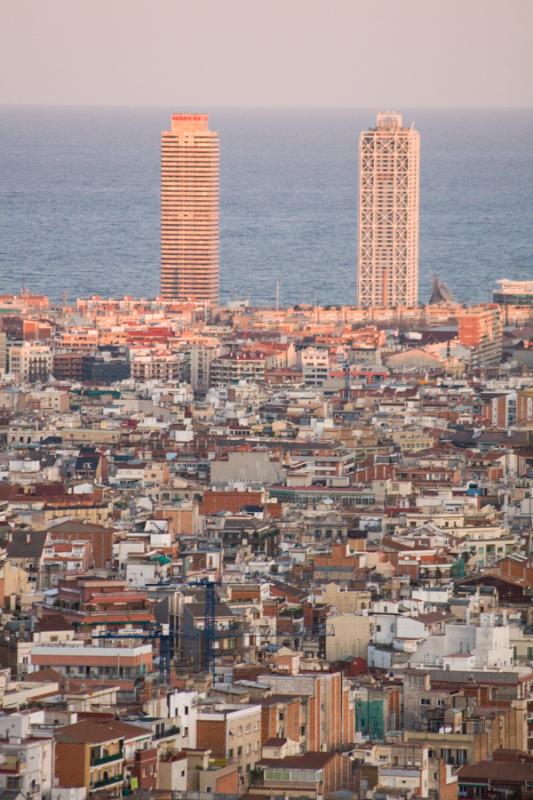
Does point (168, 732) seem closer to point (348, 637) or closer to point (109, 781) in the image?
point (109, 781)

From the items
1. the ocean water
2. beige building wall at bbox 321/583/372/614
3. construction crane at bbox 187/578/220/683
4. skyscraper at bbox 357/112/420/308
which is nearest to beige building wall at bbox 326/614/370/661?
construction crane at bbox 187/578/220/683

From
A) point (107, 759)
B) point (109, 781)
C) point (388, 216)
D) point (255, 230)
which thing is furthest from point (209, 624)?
point (255, 230)

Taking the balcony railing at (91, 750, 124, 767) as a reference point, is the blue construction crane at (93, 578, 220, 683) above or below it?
above

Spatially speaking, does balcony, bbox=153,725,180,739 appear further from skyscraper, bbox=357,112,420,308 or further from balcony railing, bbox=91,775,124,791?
skyscraper, bbox=357,112,420,308

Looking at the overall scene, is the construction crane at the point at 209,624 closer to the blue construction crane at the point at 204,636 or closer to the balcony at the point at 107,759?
the blue construction crane at the point at 204,636

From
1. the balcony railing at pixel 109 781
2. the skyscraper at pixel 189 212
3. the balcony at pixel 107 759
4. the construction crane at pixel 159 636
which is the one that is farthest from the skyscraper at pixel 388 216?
the balcony railing at pixel 109 781

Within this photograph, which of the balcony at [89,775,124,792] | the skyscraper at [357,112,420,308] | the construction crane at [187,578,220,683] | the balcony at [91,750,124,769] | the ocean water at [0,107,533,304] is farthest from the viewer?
the ocean water at [0,107,533,304]

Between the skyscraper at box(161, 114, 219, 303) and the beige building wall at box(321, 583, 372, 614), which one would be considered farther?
the skyscraper at box(161, 114, 219, 303)
